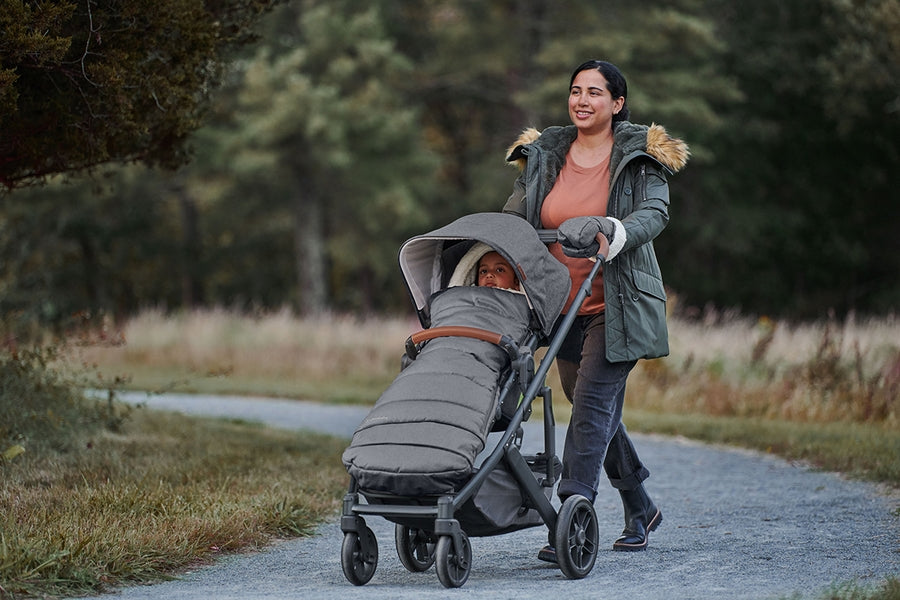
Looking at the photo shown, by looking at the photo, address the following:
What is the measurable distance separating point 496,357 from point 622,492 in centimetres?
138

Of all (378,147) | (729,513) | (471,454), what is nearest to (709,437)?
(729,513)

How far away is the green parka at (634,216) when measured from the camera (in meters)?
5.93

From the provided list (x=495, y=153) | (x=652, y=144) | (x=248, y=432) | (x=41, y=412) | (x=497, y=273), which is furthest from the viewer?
(x=495, y=153)

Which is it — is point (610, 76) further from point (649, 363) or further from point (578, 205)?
point (649, 363)

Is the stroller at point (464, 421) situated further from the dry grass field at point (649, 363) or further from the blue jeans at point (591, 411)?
the dry grass field at point (649, 363)

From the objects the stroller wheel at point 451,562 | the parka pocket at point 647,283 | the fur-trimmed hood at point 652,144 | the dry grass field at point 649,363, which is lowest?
the dry grass field at point 649,363

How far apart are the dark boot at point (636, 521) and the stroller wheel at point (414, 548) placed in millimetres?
1055

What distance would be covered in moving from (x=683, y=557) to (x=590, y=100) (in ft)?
7.20

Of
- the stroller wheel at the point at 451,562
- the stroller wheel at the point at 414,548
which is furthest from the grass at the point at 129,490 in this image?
the stroller wheel at the point at 451,562

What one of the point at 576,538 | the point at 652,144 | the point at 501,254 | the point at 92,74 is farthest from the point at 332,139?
the point at 576,538

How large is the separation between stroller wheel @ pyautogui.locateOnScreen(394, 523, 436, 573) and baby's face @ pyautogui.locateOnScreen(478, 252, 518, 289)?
113 centimetres

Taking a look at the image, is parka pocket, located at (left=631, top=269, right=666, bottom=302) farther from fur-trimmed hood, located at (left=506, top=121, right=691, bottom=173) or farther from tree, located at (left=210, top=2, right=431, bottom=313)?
tree, located at (left=210, top=2, right=431, bottom=313)

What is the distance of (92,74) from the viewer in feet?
23.7

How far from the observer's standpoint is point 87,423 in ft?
31.7
